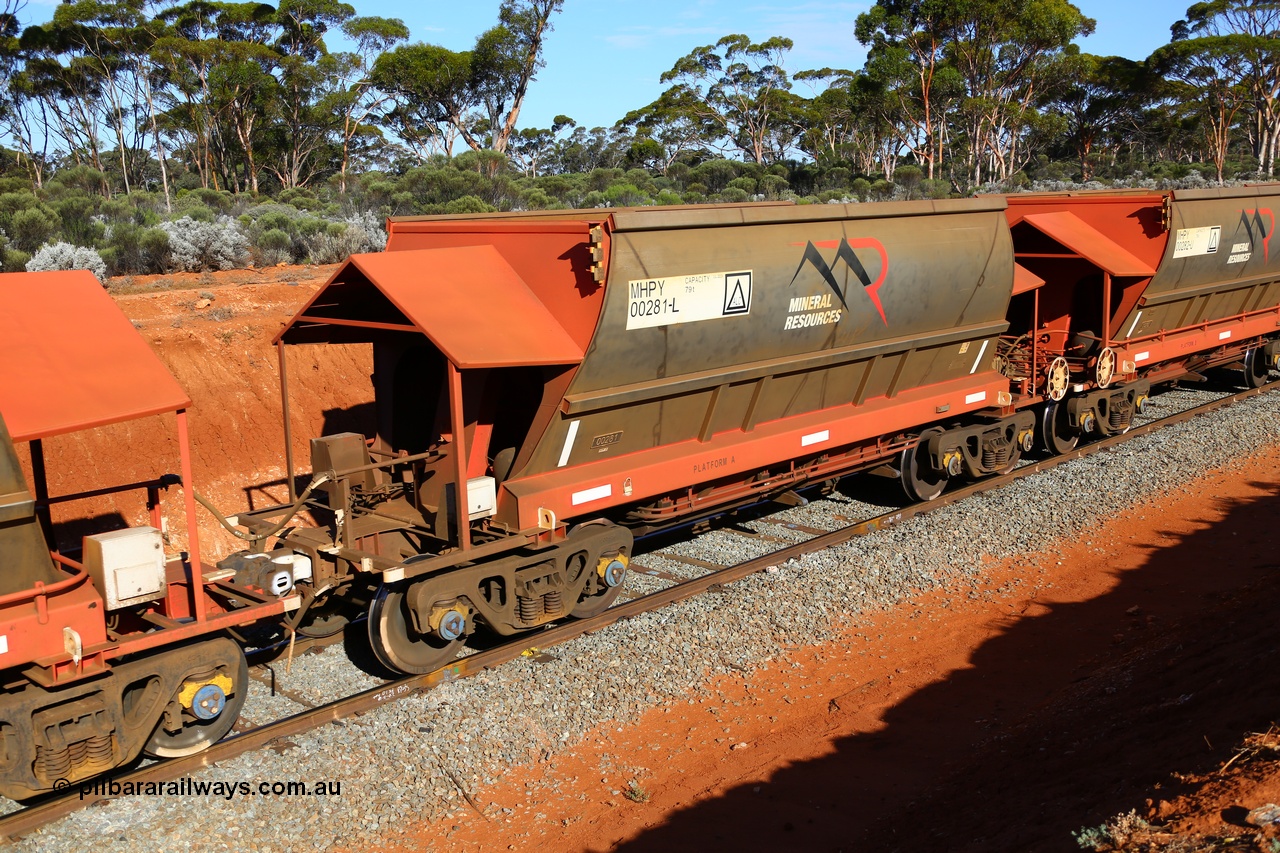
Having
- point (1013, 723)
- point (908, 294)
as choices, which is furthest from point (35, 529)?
point (908, 294)

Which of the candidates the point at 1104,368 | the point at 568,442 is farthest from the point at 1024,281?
the point at 568,442

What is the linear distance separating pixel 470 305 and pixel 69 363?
265 centimetres

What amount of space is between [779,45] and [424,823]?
5871 cm

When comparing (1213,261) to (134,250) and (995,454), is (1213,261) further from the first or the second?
(134,250)

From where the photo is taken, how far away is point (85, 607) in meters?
6.07

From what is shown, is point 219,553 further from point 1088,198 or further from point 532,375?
point 1088,198

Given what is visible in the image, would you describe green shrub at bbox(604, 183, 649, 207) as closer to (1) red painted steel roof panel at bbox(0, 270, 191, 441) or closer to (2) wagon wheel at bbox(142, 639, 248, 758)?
(1) red painted steel roof panel at bbox(0, 270, 191, 441)

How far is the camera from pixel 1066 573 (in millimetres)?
9984

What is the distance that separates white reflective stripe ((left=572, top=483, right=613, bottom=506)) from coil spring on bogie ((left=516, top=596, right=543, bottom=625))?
824 millimetres

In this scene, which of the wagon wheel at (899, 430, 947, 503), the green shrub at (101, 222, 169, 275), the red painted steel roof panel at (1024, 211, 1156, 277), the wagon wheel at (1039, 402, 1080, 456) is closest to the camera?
the wagon wheel at (899, 430, 947, 503)

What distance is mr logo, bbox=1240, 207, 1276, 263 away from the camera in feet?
51.6

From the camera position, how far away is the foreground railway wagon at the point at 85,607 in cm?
584

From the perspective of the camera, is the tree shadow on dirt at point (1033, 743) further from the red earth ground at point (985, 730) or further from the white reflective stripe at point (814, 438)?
the white reflective stripe at point (814, 438)

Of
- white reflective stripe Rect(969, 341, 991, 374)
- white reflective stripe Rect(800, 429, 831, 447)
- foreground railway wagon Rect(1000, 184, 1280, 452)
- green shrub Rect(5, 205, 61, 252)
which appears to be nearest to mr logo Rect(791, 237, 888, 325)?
white reflective stripe Rect(800, 429, 831, 447)
